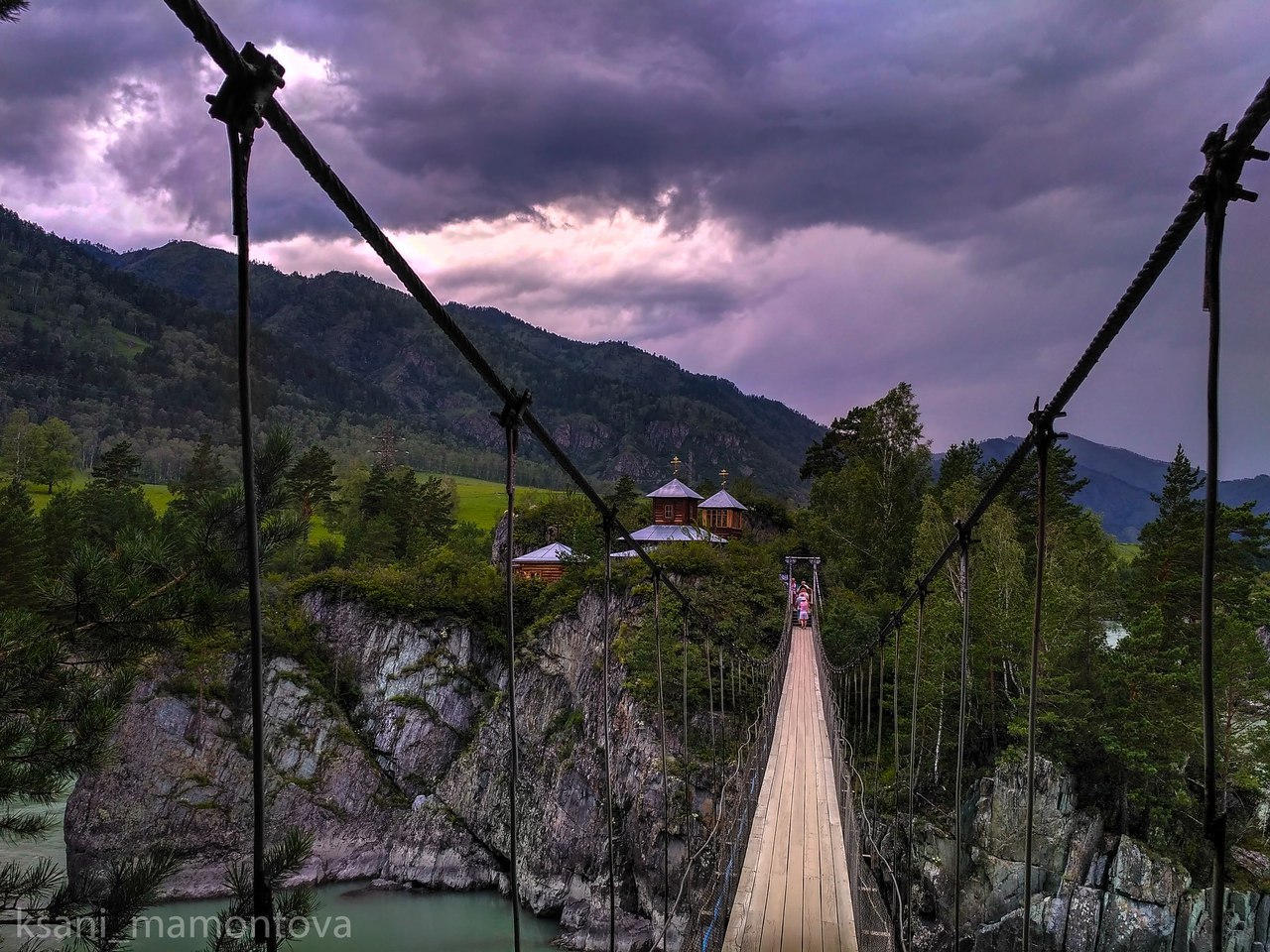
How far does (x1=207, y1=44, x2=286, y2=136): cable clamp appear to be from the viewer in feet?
3.51

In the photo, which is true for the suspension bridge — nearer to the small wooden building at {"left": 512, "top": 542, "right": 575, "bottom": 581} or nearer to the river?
the river

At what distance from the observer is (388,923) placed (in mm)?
17062

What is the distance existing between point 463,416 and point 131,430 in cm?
12121

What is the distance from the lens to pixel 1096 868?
13.8m

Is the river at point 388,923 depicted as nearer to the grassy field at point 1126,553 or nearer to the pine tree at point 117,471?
the pine tree at point 117,471

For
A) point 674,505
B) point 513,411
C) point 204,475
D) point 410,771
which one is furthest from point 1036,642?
point 674,505

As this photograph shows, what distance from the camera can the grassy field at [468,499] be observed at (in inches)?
1348

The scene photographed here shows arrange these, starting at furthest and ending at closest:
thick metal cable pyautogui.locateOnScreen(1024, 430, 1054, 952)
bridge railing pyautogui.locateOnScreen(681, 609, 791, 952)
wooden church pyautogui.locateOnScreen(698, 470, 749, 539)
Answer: wooden church pyautogui.locateOnScreen(698, 470, 749, 539) < bridge railing pyautogui.locateOnScreen(681, 609, 791, 952) < thick metal cable pyautogui.locateOnScreen(1024, 430, 1054, 952)

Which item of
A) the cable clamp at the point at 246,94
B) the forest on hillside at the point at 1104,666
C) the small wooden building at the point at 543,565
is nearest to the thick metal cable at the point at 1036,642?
the cable clamp at the point at 246,94

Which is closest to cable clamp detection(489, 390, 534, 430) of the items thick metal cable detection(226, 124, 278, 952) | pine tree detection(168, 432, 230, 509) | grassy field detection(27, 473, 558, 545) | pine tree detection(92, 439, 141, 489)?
thick metal cable detection(226, 124, 278, 952)

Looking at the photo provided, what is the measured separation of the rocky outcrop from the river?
28.3 ft

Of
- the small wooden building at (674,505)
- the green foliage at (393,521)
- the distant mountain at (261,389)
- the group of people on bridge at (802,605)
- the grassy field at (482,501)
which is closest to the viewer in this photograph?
the group of people on bridge at (802,605)

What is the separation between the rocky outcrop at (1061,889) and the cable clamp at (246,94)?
16.3 m

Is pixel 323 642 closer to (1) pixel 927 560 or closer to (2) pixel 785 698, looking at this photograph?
(2) pixel 785 698
